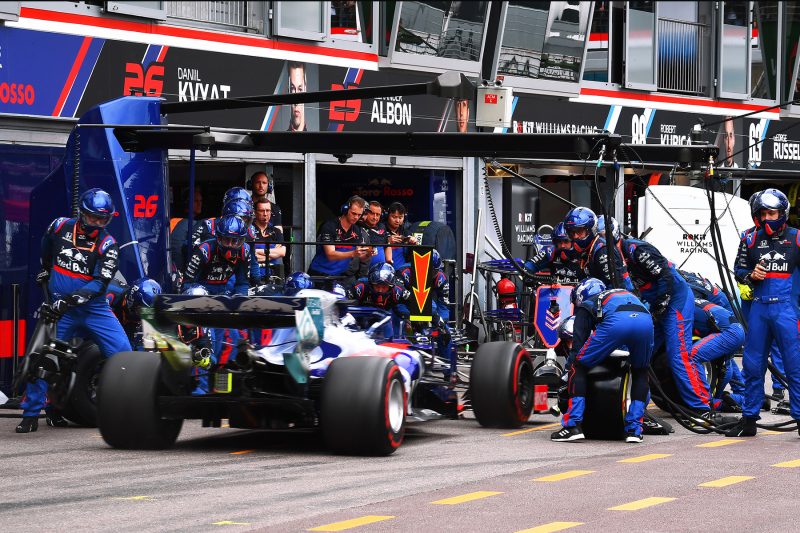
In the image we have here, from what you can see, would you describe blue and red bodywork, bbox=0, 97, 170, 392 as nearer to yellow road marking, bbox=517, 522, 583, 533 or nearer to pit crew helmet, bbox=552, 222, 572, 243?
pit crew helmet, bbox=552, 222, 572, 243

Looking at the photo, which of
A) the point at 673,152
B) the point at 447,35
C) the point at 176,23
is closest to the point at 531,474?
the point at 673,152

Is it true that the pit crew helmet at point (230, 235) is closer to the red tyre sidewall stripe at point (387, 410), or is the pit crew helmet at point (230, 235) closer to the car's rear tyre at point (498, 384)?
the car's rear tyre at point (498, 384)

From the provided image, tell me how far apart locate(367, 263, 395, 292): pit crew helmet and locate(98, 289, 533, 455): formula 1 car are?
185 cm

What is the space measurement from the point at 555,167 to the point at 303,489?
15.8 m

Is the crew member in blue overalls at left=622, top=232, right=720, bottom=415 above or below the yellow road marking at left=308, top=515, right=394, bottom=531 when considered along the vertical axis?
above

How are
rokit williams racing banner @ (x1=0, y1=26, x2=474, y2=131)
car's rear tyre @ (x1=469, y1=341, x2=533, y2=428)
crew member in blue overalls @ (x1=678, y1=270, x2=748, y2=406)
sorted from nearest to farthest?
car's rear tyre @ (x1=469, y1=341, x2=533, y2=428) < crew member in blue overalls @ (x1=678, y1=270, x2=748, y2=406) < rokit williams racing banner @ (x1=0, y1=26, x2=474, y2=131)

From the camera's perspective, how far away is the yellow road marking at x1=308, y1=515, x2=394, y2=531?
7742 mm

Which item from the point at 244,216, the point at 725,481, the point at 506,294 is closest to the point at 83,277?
the point at 244,216

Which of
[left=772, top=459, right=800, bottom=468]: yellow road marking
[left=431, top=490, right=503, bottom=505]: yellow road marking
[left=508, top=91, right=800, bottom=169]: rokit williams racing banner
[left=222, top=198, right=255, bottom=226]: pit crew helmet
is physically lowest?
[left=772, top=459, right=800, bottom=468]: yellow road marking

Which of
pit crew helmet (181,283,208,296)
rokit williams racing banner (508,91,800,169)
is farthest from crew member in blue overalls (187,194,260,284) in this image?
rokit williams racing banner (508,91,800,169)

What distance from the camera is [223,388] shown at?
35.8 feet

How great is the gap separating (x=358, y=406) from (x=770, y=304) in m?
3.87

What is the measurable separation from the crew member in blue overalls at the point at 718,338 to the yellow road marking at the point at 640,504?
16.4 feet

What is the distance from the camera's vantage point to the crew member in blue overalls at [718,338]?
13945mm
